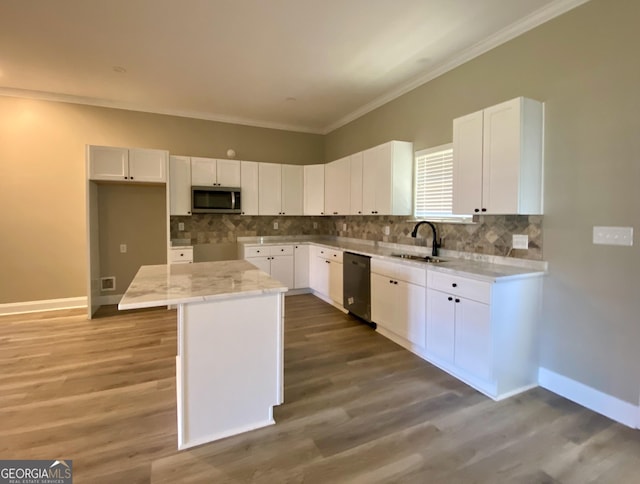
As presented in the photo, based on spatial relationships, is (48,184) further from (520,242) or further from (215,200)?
(520,242)

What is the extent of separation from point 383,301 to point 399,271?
461 mm

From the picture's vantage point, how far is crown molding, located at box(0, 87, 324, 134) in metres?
4.35

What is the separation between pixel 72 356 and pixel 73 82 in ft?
10.7

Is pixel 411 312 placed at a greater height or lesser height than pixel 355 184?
lesser

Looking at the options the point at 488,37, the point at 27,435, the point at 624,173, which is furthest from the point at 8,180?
the point at 624,173

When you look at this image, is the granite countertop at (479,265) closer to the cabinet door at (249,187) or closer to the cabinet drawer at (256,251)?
the cabinet drawer at (256,251)

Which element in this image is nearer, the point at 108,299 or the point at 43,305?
the point at 43,305

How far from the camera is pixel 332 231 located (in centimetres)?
610

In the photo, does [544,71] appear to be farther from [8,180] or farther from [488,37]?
[8,180]

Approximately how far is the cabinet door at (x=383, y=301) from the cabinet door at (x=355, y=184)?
1200 millimetres

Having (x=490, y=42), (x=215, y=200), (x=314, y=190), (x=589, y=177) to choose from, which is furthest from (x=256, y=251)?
(x=589, y=177)

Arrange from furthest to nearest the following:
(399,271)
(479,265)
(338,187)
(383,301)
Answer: (338,187), (383,301), (399,271), (479,265)

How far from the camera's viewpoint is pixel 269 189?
18.1 ft

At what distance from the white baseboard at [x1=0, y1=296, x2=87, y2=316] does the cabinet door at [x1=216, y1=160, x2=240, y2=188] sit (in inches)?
102
